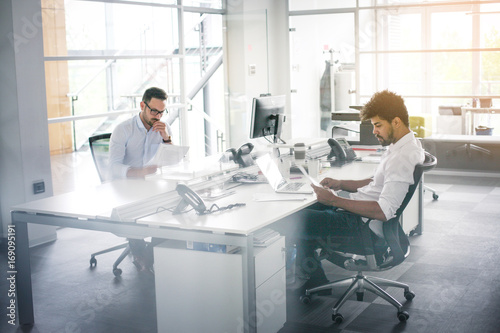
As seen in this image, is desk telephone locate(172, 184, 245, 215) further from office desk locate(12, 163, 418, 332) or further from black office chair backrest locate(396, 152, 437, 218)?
black office chair backrest locate(396, 152, 437, 218)

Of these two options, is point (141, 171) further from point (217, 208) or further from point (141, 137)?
point (217, 208)

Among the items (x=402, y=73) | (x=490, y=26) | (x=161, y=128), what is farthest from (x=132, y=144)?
(x=490, y=26)

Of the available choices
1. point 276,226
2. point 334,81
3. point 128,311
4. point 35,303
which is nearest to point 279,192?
point 276,226

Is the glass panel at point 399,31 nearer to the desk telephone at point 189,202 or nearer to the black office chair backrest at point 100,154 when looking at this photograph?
the black office chair backrest at point 100,154

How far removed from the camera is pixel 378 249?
3.69m

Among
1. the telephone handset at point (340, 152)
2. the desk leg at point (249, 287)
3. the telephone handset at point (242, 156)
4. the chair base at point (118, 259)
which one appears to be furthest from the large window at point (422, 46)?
the desk leg at point (249, 287)

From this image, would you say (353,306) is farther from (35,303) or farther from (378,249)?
(35,303)

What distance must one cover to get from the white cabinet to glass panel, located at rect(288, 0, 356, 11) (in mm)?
6563

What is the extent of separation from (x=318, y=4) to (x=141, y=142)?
17.6ft

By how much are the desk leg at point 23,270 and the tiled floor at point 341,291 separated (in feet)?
0.44

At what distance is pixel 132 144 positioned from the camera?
4.87 m

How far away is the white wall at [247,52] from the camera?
8.78 m

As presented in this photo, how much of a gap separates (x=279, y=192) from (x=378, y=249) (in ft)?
2.37

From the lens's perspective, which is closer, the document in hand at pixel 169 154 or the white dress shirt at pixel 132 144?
the document in hand at pixel 169 154
